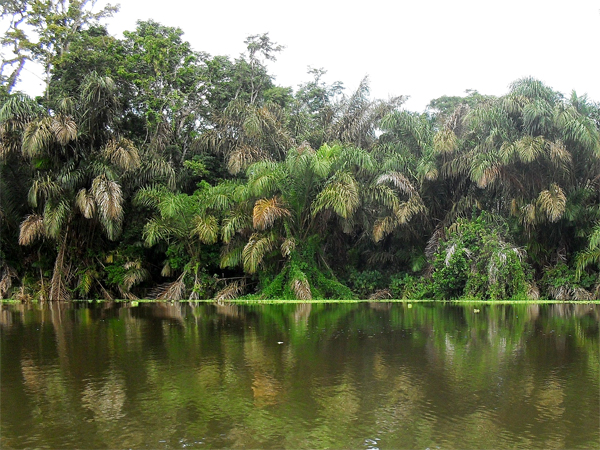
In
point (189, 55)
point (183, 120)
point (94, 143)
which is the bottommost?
point (94, 143)

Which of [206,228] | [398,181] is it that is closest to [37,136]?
[206,228]

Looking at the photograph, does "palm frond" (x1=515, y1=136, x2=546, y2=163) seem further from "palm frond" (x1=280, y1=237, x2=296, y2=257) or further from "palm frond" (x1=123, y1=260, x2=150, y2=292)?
"palm frond" (x1=123, y1=260, x2=150, y2=292)

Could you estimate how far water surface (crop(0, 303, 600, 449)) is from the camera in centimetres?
401

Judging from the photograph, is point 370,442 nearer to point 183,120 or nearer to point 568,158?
point 568,158

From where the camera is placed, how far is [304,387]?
17.5ft

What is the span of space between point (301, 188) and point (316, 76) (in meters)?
10.0

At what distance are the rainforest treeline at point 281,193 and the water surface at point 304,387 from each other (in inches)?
283

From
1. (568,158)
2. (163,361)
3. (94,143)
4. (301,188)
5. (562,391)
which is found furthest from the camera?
(94,143)

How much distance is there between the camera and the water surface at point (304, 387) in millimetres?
4012

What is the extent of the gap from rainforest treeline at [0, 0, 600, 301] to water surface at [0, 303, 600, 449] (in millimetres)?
7193

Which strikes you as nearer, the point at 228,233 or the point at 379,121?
the point at 228,233

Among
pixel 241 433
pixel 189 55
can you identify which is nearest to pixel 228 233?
pixel 189 55

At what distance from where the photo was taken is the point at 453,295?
1714cm

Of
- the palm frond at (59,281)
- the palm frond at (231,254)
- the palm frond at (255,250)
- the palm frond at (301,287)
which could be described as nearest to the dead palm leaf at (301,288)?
the palm frond at (301,287)
